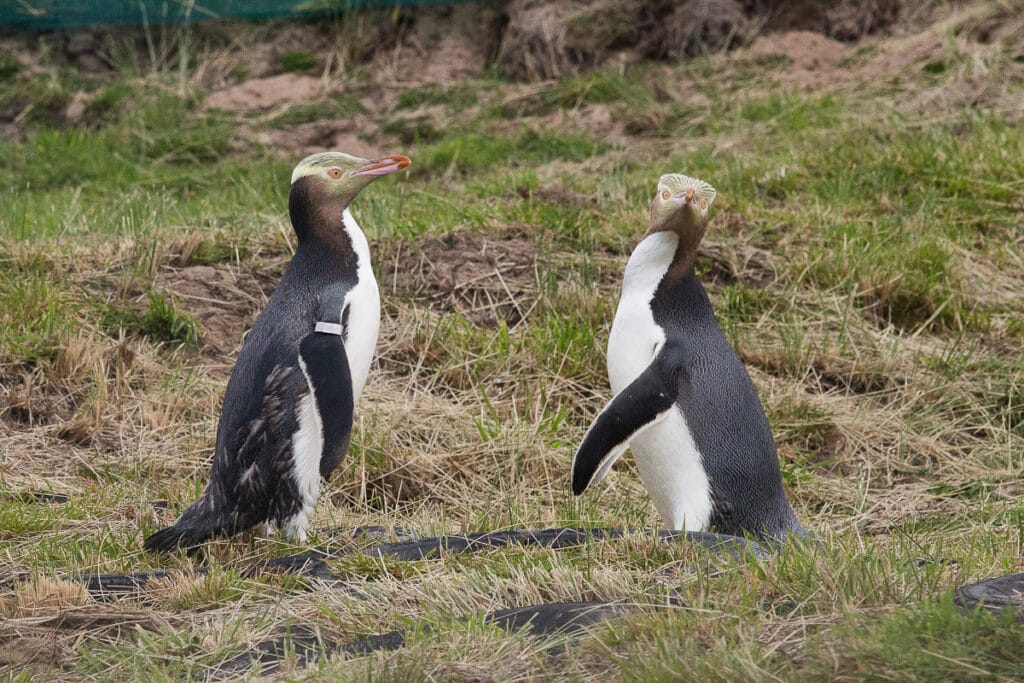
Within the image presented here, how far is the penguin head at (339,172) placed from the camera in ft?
14.2

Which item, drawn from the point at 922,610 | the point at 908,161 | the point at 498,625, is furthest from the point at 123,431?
the point at 908,161

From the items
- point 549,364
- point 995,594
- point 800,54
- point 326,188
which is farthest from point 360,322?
point 800,54

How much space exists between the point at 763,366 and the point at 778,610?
316cm

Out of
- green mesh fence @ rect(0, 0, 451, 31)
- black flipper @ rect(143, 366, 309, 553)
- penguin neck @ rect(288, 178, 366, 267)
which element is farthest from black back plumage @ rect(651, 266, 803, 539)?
green mesh fence @ rect(0, 0, 451, 31)

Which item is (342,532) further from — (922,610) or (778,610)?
(922,610)

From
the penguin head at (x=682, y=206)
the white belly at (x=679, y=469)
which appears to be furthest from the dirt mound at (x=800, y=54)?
the white belly at (x=679, y=469)

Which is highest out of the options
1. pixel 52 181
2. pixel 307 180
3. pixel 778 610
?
pixel 307 180

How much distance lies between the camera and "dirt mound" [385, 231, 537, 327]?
6211mm

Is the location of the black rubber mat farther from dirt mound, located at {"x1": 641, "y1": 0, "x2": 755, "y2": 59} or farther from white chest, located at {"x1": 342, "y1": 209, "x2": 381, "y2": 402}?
dirt mound, located at {"x1": 641, "y1": 0, "x2": 755, "y2": 59}

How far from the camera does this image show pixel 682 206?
414 cm

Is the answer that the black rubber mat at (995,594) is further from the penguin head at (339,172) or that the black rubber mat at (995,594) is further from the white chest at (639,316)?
the penguin head at (339,172)

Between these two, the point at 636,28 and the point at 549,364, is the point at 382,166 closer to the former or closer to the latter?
the point at 549,364

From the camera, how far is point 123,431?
206 inches

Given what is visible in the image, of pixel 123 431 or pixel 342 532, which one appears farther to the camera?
pixel 123 431
